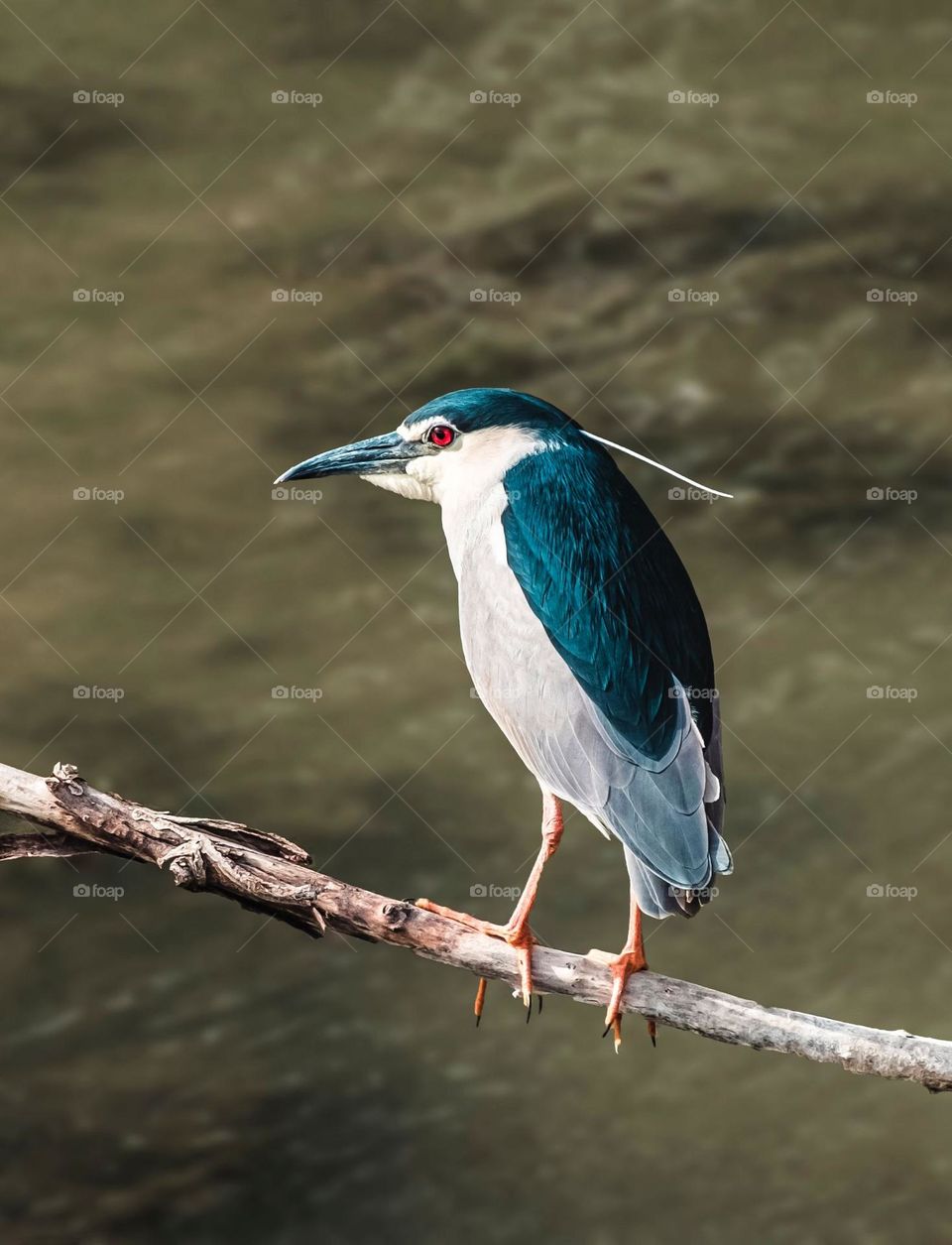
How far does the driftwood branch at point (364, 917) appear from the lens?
242 cm

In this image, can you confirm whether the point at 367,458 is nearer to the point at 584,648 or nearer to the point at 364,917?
the point at 584,648

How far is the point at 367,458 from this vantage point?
284 cm

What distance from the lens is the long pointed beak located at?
283cm

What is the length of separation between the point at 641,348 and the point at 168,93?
164 cm

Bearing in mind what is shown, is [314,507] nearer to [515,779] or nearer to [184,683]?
[184,683]

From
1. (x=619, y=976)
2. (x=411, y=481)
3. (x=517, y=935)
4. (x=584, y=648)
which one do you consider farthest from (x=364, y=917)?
(x=411, y=481)

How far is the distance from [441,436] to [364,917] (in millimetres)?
830

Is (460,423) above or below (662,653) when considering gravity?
above

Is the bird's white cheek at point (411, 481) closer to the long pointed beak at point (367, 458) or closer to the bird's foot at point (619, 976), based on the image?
the long pointed beak at point (367, 458)

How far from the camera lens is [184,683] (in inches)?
200

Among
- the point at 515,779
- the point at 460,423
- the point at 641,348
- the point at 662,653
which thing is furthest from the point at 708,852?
the point at 641,348

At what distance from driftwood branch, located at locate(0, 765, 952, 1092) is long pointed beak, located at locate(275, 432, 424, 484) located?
64 cm

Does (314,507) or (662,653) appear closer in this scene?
(662,653)

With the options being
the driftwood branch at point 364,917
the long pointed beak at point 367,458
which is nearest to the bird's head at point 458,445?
the long pointed beak at point 367,458
